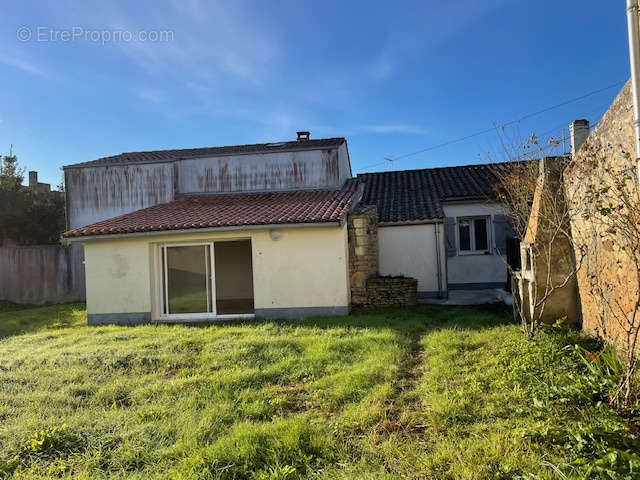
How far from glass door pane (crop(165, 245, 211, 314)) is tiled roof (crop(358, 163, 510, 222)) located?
6845 millimetres

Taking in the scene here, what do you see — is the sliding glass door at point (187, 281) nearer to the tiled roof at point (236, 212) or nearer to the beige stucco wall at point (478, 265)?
the tiled roof at point (236, 212)

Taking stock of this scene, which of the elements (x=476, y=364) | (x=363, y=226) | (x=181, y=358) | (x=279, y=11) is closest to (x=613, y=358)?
(x=476, y=364)

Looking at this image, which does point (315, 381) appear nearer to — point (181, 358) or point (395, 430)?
point (395, 430)

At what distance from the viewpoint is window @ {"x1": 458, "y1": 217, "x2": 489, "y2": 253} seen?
626 inches

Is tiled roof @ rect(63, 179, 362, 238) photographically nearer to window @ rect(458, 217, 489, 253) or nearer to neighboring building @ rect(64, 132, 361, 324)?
neighboring building @ rect(64, 132, 361, 324)

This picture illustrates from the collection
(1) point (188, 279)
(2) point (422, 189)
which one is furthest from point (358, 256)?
(2) point (422, 189)

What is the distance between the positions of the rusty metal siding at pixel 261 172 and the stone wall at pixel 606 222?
9250 millimetres

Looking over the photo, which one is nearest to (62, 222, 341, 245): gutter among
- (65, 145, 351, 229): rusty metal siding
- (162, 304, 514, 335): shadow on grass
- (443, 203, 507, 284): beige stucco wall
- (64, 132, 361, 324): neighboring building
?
(64, 132, 361, 324): neighboring building

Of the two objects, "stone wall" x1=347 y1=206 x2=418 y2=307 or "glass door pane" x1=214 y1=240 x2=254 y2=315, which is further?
"glass door pane" x1=214 y1=240 x2=254 y2=315

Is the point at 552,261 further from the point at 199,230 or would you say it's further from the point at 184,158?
the point at 184,158

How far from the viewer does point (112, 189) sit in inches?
632

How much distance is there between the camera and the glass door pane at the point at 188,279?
437 inches

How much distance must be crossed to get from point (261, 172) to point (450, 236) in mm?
7627

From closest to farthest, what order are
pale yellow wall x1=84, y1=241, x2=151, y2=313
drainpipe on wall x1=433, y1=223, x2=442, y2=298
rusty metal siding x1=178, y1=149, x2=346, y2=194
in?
pale yellow wall x1=84, y1=241, x2=151, y2=313, drainpipe on wall x1=433, y1=223, x2=442, y2=298, rusty metal siding x1=178, y1=149, x2=346, y2=194
